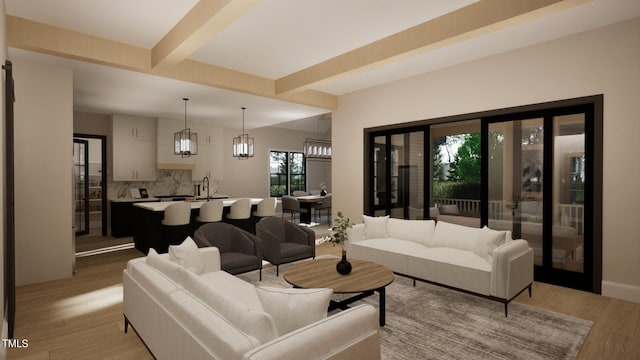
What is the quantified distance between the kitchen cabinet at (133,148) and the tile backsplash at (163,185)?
385mm

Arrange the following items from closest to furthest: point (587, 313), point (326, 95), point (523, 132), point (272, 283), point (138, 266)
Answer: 1. point (138, 266)
2. point (587, 313)
3. point (272, 283)
4. point (523, 132)
5. point (326, 95)

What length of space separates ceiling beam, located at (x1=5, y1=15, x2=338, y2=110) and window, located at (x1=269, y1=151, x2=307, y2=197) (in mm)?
5366

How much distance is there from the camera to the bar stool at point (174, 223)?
5.29 metres

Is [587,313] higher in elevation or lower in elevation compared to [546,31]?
lower

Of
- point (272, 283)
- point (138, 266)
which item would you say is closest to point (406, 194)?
point (272, 283)

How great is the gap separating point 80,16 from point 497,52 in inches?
193

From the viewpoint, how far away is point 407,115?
565 cm

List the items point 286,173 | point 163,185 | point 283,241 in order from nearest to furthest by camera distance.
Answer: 1. point 283,241
2. point 163,185
3. point 286,173

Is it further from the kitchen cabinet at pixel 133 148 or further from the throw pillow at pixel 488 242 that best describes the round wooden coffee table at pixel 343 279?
the kitchen cabinet at pixel 133 148

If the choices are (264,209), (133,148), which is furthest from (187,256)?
(133,148)

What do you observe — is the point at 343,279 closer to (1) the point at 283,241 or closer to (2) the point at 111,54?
(1) the point at 283,241

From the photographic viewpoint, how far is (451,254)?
3.89 metres

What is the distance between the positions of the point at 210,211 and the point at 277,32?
316 centimetres

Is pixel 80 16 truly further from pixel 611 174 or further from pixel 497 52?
pixel 611 174
